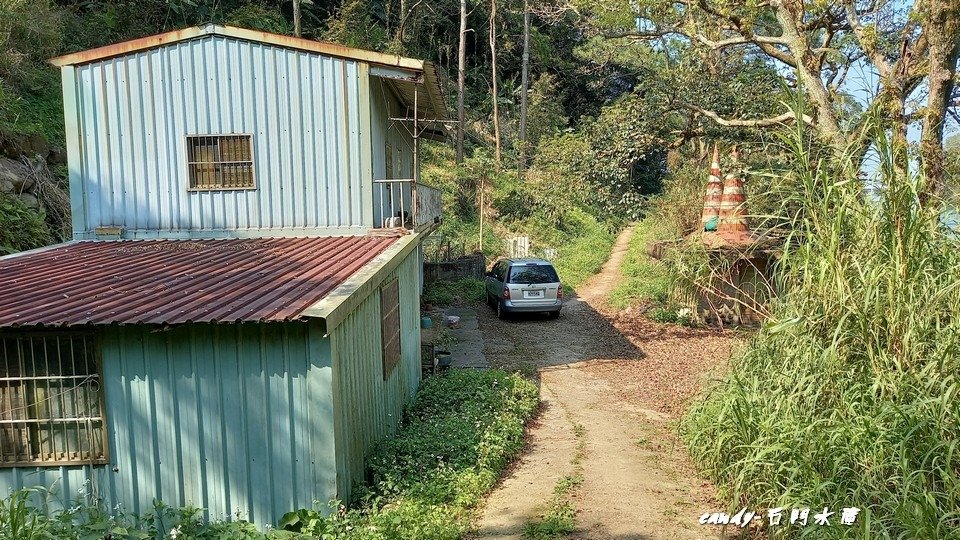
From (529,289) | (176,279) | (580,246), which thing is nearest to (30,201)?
(176,279)

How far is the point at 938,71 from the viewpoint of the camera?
8.47 meters

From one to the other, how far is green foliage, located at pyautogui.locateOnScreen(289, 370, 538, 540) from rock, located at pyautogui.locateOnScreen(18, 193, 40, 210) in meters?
9.55

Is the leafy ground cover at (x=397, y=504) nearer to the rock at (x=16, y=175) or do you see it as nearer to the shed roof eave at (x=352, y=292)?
the shed roof eave at (x=352, y=292)

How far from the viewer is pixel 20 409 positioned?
5.72m

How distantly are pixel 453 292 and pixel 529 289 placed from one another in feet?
13.7

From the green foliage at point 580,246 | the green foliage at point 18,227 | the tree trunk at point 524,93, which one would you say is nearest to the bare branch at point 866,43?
the green foliage at point 580,246

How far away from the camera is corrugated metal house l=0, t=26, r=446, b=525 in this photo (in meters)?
5.69

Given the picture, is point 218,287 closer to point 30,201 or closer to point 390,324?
point 390,324

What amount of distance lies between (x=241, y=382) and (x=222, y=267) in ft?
8.11

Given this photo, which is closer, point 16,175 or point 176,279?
point 176,279

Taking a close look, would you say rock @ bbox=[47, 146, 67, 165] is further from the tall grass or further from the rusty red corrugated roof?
the tall grass

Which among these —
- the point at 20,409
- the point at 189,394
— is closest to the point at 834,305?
the point at 189,394

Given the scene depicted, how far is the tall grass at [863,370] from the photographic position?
459 cm

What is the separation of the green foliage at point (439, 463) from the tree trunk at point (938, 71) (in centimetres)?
639
